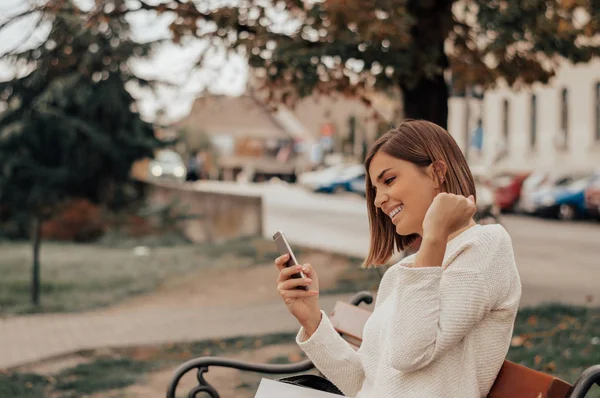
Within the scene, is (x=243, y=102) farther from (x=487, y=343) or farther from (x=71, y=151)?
(x=71, y=151)

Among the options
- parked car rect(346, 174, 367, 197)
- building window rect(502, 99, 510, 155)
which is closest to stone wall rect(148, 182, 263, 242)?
parked car rect(346, 174, 367, 197)

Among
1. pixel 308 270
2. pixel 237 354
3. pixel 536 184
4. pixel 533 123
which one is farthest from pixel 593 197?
pixel 308 270

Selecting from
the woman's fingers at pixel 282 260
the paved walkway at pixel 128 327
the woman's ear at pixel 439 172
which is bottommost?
the paved walkway at pixel 128 327

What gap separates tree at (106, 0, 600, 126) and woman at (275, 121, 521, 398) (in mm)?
6540

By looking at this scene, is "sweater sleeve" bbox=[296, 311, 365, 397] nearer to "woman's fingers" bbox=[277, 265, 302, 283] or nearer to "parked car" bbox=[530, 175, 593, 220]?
"woman's fingers" bbox=[277, 265, 302, 283]

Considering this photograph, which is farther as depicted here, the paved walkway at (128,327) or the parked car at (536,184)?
the parked car at (536,184)

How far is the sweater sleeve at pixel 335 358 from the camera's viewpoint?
298cm

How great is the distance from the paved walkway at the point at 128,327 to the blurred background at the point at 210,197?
4 cm

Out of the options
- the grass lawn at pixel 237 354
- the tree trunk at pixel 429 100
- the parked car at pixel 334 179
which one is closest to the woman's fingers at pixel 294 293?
the grass lawn at pixel 237 354

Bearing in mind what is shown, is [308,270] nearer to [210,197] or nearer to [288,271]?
[288,271]

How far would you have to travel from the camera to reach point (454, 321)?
238 cm

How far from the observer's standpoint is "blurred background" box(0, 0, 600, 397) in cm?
866

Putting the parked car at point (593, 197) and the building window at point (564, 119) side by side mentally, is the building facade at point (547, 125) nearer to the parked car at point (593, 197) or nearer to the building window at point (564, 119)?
the building window at point (564, 119)

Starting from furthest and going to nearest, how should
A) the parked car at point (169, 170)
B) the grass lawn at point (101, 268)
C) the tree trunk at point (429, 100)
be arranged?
the parked car at point (169, 170), the grass lawn at point (101, 268), the tree trunk at point (429, 100)
